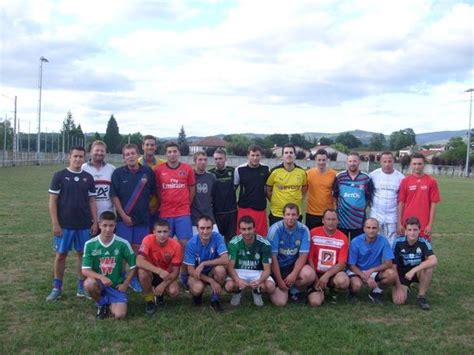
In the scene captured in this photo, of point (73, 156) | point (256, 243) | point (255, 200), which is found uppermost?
point (73, 156)

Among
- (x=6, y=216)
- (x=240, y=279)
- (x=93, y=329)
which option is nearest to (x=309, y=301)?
(x=240, y=279)

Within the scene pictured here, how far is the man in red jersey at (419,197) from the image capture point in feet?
22.0

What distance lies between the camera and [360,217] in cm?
684

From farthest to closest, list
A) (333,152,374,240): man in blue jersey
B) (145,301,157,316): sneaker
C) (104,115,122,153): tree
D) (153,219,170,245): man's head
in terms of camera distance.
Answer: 1. (104,115,122,153): tree
2. (333,152,374,240): man in blue jersey
3. (153,219,170,245): man's head
4. (145,301,157,316): sneaker

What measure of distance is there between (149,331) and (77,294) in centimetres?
171

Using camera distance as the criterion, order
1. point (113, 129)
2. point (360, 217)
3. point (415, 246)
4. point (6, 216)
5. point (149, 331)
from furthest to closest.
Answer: point (113, 129) < point (6, 216) < point (360, 217) < point (415, 246) < point (149, 331)

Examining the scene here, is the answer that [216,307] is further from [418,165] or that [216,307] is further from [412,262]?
[418,165]

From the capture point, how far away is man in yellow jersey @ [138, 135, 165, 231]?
6.74m

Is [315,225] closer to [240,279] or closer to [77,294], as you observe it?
[240,279]

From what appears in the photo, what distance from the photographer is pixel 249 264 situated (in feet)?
19.8

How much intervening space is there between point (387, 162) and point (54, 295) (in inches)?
188

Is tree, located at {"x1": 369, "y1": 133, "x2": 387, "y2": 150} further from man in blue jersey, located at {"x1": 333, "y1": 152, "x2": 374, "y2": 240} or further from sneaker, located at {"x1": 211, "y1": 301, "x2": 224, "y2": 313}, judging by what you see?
sneaker, located at {"x1": 211, "y1": 301, "x2": 224, "y2": 313}

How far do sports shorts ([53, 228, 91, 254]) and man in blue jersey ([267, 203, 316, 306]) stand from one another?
2.37 m

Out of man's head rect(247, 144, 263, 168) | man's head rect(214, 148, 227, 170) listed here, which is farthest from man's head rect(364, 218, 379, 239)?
man's head rect(214, 148, 227, 170)
